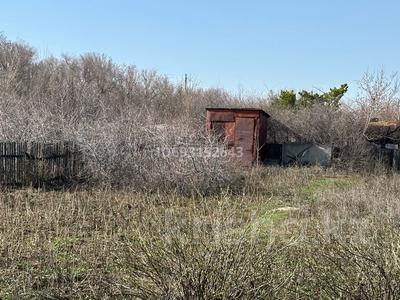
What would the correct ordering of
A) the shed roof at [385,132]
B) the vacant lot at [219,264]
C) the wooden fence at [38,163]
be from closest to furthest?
the vacant lot at [219,264], the wooden fence at [38,163], the shed roof at [385,132]

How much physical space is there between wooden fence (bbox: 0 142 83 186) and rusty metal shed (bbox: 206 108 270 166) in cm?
747

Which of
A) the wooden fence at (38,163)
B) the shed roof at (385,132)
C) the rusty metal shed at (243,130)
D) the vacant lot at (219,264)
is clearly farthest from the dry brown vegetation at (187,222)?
the rusty metal shed at (243,130)

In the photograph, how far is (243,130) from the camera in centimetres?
1941

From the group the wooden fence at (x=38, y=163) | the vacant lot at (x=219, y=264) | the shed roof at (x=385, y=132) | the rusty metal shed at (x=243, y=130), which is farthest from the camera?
the shed roof at (x=385, y=132)

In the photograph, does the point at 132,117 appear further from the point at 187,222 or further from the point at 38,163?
the point at 187,222

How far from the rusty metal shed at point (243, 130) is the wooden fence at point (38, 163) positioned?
747 cm

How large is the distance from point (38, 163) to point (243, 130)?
31.0 ft

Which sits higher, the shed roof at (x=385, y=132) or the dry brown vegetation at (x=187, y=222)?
the shed roof at (x=385, y=132)

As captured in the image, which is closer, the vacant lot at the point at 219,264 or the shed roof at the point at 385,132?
the vacant lot at the point at 219,264

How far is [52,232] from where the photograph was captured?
6.97 metres

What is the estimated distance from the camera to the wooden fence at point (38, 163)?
40.1 ft

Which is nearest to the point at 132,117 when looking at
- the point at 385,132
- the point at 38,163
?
the point at 38,163

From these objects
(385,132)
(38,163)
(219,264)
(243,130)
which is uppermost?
(385,132)

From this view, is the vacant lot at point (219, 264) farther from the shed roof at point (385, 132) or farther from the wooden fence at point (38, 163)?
the shed roof at point (385, 132)
